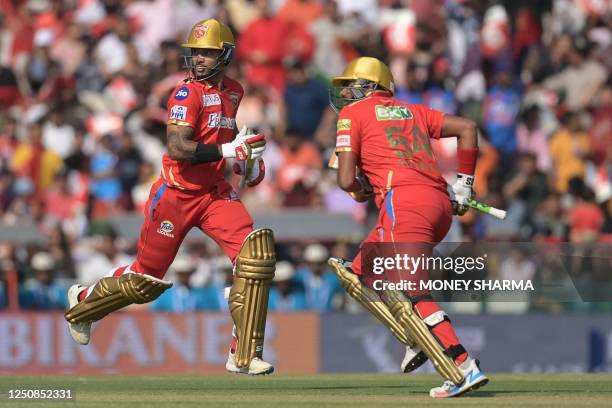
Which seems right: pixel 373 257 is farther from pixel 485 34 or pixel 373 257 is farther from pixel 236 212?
pixel 485 34

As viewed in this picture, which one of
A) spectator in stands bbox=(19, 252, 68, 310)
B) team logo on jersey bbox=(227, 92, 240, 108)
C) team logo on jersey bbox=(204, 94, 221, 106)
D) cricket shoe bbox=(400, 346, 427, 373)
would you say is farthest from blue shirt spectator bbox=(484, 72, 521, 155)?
cricket shoe bbox=(400, 346, 427, 373)

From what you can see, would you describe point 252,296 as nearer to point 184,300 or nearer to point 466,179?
point 466,179

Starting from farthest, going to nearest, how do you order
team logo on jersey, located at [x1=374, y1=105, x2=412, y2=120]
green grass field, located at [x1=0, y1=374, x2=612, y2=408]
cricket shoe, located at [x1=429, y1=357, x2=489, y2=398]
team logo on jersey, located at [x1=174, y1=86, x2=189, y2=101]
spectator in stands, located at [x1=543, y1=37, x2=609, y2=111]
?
spectator in stands, located at [x1=543, y1=37, x2=609, y2=111] < team logo on jersey, located at [x1=174, y1=86, x2=189, y2=101] < team logo on jersey, located at [x1=374, y1=105, x2=412, y2=120] < cricket shoe, located at [x1=429, y1=357, x2=489, y2=398] < green grass field, located at [x1=0, y1=374, x2=612, y2=408]

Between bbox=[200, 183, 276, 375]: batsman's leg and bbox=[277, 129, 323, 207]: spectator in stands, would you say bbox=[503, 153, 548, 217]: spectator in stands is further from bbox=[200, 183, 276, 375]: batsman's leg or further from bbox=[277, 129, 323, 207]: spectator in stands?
bbox=[200, 183, 276, 375]: batsman's leg

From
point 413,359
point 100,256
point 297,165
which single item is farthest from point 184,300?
point 413,359

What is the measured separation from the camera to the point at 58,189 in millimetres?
17109

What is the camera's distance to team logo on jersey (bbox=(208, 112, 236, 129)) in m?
10.4

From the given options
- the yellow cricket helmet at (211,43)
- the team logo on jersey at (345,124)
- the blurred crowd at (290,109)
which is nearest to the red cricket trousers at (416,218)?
the team logo on jersey at (345,124)

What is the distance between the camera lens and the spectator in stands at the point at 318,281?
14836 mm

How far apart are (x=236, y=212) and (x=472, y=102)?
7.88 m

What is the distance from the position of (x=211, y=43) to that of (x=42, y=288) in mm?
5275

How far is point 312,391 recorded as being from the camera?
405 inches

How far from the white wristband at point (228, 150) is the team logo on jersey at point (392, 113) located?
97 cm

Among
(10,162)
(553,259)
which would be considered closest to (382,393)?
(553,259)
